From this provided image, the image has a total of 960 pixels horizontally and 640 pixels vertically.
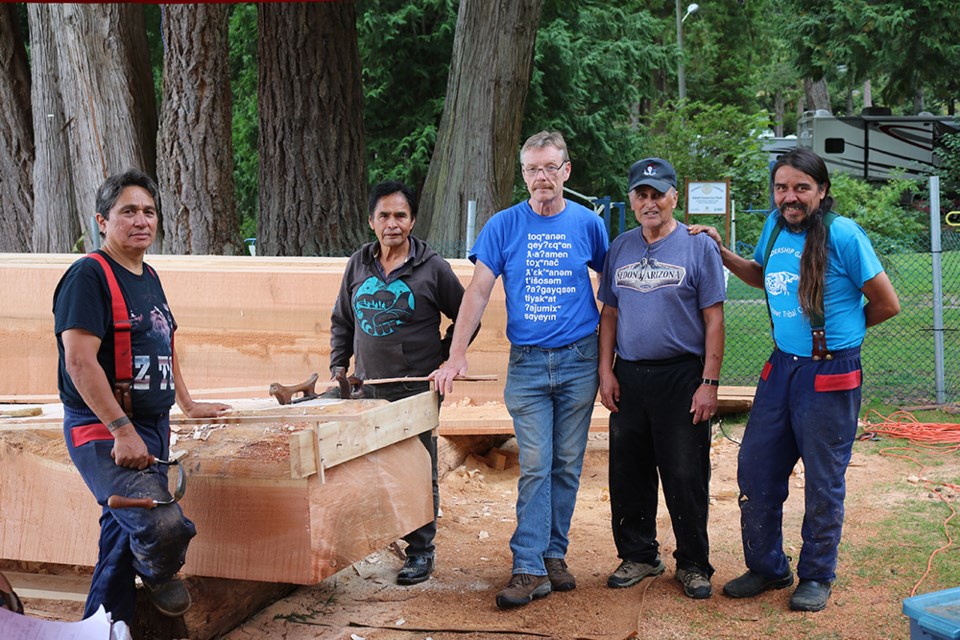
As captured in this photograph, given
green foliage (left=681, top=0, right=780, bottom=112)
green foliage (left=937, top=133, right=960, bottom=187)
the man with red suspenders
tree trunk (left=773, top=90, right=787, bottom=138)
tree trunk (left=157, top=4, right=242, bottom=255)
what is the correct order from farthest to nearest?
tree trunk (left=773, top=90, right=787, bottom=138), green foliage (left=681, top=0, right=780, bottom=112), green foliage (left=937, top=133, right=960, bottom=187), tree trunk (left=157, top=4, right=242, bottom=255), the man with red suspenders

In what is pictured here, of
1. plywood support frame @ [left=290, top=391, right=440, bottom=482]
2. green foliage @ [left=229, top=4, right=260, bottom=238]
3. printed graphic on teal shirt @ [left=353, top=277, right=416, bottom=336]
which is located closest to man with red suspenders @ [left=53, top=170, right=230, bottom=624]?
plywood support frame @ [left=290, top=391, right=440, bottom=482]

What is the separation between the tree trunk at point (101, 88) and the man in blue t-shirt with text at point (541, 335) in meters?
7.03

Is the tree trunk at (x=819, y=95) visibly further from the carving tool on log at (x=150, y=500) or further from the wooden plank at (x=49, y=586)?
the carving tool on log at (x=150, y=500)

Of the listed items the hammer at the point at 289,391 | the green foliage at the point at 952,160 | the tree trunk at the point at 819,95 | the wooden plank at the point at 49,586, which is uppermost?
the tree trunk at the point at 819,95

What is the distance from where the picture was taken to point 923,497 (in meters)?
6.05

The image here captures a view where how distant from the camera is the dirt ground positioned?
4.24 meters

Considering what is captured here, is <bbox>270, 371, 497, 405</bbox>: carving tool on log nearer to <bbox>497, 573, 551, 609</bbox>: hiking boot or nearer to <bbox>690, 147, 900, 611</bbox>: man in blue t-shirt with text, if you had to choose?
<bbox>497, 573, 551, 609</bbox>: hiking boot

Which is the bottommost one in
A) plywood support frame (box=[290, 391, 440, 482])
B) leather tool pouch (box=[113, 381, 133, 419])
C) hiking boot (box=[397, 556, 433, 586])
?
hiking boot (box=[397, 556, 433, 586])

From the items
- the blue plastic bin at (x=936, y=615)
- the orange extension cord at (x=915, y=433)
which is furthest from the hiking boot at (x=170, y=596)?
the orange extension cord at (x=915, y=433)

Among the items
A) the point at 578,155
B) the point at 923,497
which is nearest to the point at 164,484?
the point at 923,497

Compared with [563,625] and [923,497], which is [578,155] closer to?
[923,497]

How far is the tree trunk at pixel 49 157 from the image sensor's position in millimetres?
11836

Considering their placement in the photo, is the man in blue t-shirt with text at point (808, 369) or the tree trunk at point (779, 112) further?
the tree trunk at point (779, 112)

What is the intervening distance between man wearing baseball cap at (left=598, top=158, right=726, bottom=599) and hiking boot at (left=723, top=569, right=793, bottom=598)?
0.39 feet
